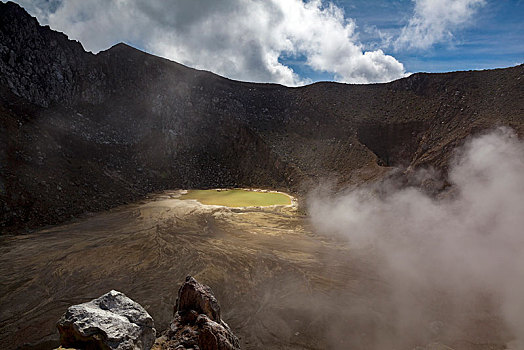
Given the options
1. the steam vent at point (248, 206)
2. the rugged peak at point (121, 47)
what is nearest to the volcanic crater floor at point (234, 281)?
the steam vent at point (248, 206)

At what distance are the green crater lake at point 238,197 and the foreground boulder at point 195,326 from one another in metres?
18.1

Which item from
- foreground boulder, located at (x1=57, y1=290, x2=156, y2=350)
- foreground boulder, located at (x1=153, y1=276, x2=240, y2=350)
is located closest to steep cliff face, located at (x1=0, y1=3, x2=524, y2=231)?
foreground boulder, located at (x1=153, y1=276, x2=240, y2=350)

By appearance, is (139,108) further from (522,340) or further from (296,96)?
(522,340)

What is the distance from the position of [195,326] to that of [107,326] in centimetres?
199

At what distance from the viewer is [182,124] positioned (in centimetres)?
3650

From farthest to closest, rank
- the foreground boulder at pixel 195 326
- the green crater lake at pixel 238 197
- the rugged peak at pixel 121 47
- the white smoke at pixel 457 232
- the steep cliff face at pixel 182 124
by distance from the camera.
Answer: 1. the rugged peak at pixel 121 47
2. the green crater lake at pixel 238 197
3. the steep cliff face at pixel 182 124
4. the white smoke at pixel 457 232
5. the foreground boulder at pixel 195 326

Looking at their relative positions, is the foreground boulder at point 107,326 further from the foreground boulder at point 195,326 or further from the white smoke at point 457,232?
the white smoke at point 457,232

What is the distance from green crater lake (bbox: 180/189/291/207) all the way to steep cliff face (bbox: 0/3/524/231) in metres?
2.76

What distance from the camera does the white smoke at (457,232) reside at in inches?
396

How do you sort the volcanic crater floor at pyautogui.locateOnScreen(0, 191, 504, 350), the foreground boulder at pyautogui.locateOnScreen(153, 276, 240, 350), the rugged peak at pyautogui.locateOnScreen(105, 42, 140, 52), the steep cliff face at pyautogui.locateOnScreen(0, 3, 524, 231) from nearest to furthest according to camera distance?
the foreground boulder at pyautogui.locateOnScreen(153, 276, 240, 350)
the volcanic crater floor at pyautogui.locateOnScreen(0, 191, 504, 350)
the steep cliff face at pyautogui.locateOnScreen(0, 3, 524, 231)
the rugged peak at pyautogui.locateOnScreen(105, 42, 140, 52)

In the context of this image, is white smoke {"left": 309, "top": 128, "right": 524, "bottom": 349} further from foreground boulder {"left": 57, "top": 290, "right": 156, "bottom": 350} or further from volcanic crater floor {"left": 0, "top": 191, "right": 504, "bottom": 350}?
foreground boulder {"left": 57, "top": 290, "right": 156, "bottom": 350}

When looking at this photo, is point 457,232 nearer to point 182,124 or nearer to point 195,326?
point 195,326

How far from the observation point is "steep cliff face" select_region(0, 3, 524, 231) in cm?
2153

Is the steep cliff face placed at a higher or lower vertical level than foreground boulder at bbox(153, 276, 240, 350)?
higher
